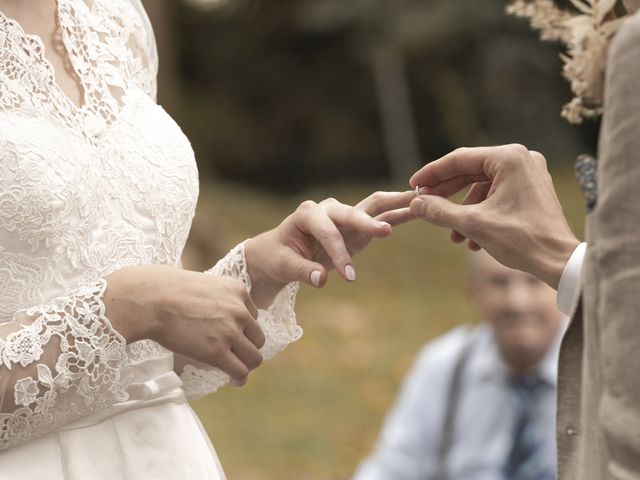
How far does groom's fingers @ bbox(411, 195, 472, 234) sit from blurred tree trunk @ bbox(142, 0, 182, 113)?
259 inches

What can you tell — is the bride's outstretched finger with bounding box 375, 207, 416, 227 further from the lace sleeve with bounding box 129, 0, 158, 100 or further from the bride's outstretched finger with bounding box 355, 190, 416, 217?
the lace sleeve with bounding box 129, 0, 158, 100

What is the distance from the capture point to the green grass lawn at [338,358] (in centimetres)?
647

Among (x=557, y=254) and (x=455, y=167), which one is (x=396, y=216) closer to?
(x=455, y=167)

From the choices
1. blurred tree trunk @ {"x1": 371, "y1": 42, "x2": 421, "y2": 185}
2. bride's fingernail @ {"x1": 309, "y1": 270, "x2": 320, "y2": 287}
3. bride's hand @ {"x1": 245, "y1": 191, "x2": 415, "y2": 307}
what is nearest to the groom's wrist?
bride's hand @ {"x1": 245, "y1": 191, "x2": 415, "y2": 307}

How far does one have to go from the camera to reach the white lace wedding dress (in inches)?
72.7

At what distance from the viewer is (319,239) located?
2.01 meters

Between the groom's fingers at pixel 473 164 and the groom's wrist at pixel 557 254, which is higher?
the groom's fingers at pixel 473 164

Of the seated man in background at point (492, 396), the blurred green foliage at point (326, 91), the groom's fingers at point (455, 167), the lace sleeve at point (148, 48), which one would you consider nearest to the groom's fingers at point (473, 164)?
the groom's fingers at point (455, 167)

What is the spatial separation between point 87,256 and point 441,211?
0.62 meters

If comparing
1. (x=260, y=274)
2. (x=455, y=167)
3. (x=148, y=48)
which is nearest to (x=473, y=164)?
(x=455, y=167)

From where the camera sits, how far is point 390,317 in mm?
8641

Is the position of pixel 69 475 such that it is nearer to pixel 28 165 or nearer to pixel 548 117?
pixel 28 165

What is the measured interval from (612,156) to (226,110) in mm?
14010

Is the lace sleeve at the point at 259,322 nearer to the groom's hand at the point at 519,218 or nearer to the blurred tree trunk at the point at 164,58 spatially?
the groom's hand at the point at 519,218
